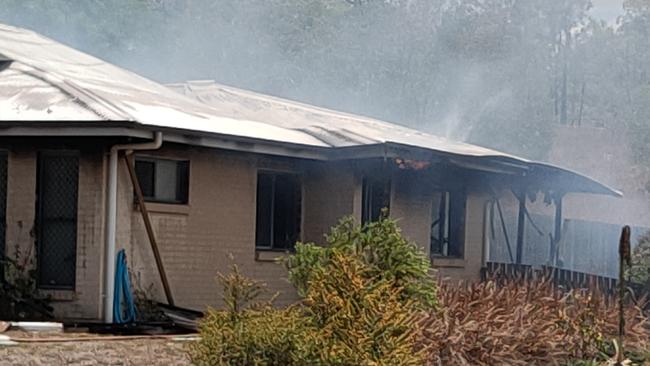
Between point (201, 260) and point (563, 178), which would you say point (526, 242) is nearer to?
point (563, 178)

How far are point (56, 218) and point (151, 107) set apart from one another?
6.33 ft

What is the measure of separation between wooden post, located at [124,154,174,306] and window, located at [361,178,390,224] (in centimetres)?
379

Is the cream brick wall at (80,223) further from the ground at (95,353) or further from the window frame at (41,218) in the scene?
the ground at (95,353)

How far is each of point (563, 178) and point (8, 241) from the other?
10361 mm

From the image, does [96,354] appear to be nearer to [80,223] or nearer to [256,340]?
[256,340]

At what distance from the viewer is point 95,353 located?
10.1m

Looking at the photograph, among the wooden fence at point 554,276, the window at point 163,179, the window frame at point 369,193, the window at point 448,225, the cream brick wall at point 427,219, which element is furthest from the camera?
the window at point 448,225

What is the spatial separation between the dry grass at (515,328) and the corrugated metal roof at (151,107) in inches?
141

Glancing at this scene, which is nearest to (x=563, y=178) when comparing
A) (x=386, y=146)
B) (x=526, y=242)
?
(x=386, y=146)

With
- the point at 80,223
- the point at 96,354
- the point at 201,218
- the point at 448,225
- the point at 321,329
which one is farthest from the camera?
the point at 448,225

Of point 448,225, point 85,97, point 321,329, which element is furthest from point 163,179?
point 321,329

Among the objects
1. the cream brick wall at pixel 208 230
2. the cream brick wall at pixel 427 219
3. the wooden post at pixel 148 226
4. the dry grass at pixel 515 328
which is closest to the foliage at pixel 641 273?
the cream brick wall at pixel 427 219

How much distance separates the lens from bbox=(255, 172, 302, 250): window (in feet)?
53.6

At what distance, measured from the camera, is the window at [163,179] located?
14359 millimetres
